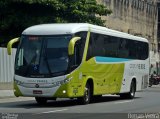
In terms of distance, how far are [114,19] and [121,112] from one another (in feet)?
165

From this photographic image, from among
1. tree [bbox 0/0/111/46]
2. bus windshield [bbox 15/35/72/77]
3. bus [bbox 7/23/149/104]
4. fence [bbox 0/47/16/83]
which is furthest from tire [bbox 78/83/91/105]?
tree [bbox 0/0/111/46]

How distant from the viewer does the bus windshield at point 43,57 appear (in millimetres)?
22125

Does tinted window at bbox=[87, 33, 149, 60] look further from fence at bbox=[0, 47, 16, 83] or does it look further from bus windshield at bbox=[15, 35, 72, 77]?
fence at bbox=[0, 47, 16, 83]

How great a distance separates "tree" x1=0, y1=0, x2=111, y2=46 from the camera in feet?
139

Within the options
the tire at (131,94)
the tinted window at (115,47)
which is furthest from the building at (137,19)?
the tire at (131,94)

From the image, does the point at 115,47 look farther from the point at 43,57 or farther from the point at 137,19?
the point at 137,19

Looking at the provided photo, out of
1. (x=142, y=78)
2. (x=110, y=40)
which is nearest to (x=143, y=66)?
(x=142, y=78)

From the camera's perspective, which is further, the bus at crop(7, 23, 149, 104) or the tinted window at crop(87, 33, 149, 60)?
the tinted window at crop(87, 33, 149, 60)

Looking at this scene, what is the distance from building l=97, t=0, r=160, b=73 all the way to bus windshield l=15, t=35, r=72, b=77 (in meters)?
41.0

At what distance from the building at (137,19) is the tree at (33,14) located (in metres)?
19.1

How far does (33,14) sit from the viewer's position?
43594mm

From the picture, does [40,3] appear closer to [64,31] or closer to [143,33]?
[64,31]

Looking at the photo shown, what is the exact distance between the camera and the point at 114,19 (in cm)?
7006

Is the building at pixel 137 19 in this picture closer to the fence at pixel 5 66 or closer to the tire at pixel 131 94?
the fence at pixel 5 66
